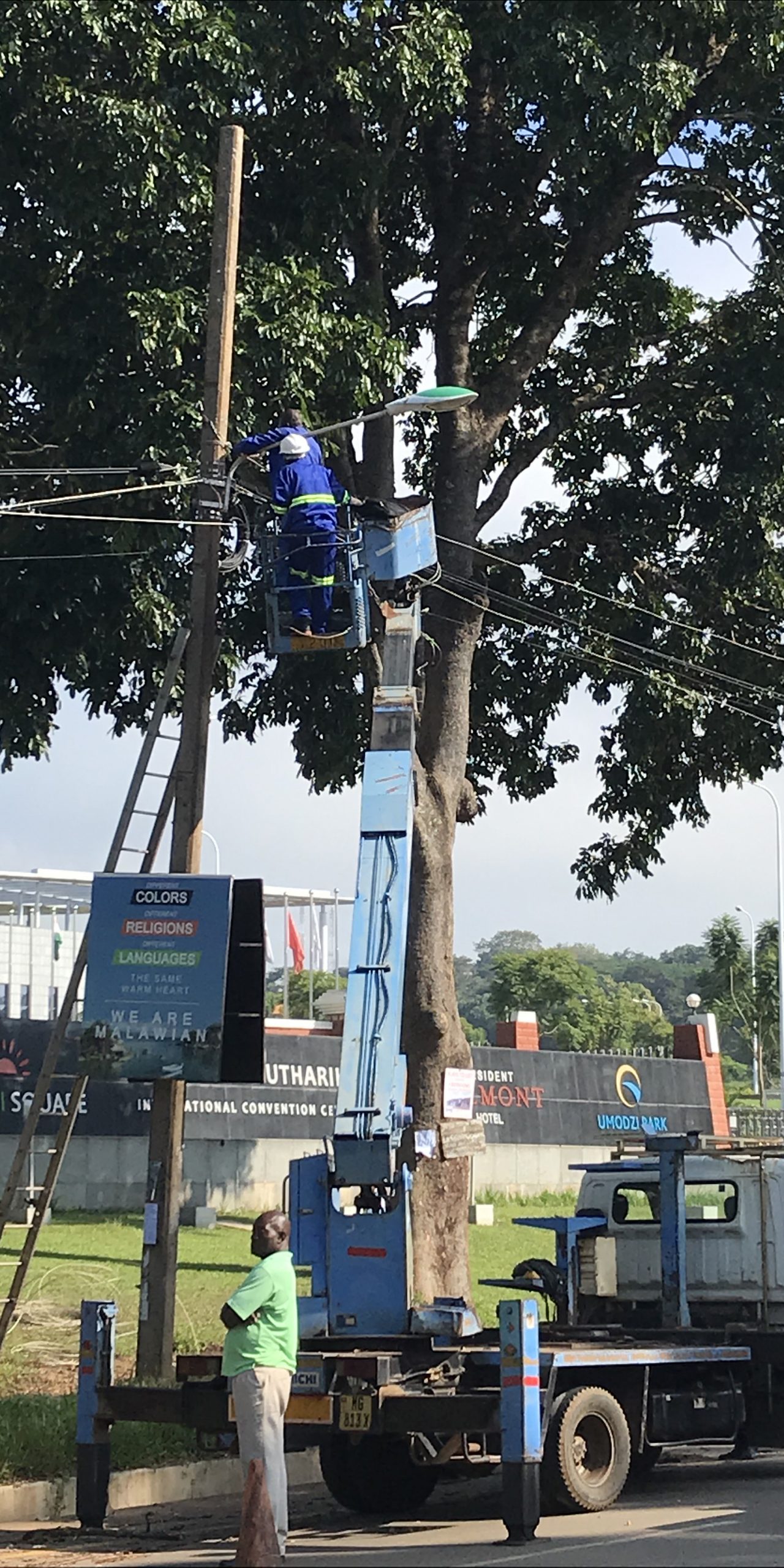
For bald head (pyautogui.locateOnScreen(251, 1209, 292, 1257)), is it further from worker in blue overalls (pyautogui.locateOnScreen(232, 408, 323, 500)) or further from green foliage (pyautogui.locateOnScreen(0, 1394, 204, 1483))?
worker in blue overalls (pyautogui.locateOnScreen(232, 408, 323, 500))

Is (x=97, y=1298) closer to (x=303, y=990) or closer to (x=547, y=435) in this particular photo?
(x=547, y=435)

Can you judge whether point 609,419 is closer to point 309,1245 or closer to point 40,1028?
point 309,1245

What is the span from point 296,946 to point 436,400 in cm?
4570

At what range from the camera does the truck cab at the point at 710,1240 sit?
43.3ft

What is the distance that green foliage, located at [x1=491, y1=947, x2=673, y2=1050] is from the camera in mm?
112250

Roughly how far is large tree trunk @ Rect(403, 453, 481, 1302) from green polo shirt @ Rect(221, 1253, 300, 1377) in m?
7.77

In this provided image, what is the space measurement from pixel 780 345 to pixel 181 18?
24.7 ft

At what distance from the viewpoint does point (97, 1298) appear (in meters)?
18.6

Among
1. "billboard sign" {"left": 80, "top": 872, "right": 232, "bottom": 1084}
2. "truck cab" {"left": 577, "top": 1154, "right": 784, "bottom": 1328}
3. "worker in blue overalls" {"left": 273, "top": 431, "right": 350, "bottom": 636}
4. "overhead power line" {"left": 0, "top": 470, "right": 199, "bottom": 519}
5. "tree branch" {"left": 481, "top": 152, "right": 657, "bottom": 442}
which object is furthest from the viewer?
"tree branch" {"left": 481, "top": 152, "right": 657, "bottom": 442}

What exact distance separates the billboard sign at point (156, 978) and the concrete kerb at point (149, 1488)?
8.57ft

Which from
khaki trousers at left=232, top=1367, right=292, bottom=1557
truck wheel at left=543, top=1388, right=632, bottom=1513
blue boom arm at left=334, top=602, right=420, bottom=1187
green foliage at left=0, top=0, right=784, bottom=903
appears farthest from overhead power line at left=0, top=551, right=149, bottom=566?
khaki trousers at left=232, top=1367, right=292, bottom=1557

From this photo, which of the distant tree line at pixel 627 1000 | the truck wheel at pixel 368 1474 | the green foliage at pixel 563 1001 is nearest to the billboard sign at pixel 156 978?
the truck wheel at pixel 368 1474

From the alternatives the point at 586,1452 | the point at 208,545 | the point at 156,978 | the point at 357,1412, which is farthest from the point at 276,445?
the point at 586,1452

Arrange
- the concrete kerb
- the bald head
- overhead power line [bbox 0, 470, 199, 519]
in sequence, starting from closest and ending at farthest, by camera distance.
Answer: the bald head
the concrete kerb
overhead power line [bbox 0, 470, 199, 519]
